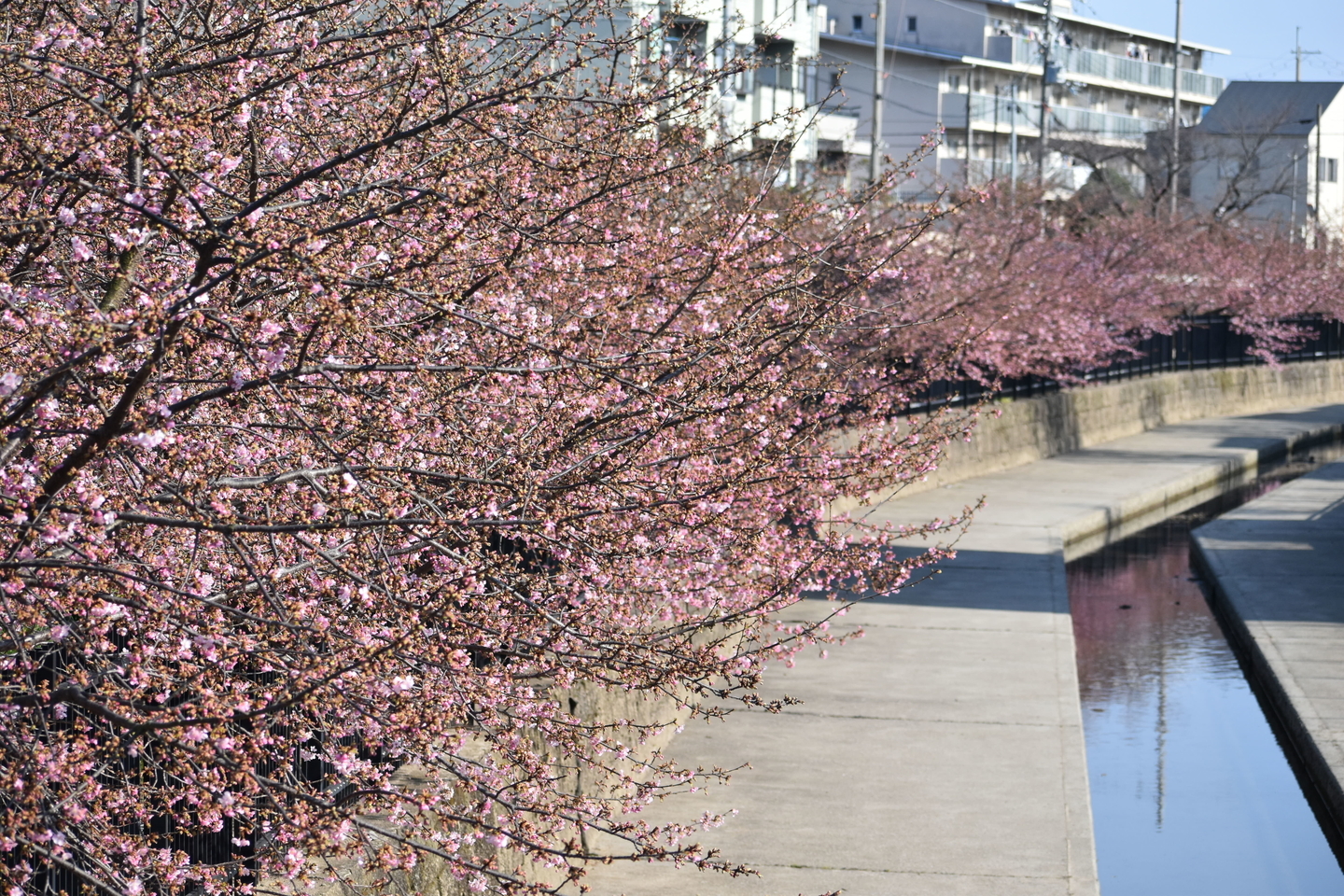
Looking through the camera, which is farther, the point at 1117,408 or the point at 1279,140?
the point at 1279,140

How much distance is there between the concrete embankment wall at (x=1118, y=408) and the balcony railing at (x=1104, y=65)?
36833mm

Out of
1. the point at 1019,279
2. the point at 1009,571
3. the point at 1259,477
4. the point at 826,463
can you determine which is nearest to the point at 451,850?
the point at 826,463

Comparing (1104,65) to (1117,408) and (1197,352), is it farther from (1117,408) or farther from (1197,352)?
(1117,408)

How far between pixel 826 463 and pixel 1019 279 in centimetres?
1461

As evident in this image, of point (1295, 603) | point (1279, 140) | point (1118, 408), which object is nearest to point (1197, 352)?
point (1118, 408)

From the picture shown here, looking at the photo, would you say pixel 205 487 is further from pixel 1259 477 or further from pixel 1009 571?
pixel 1259 477

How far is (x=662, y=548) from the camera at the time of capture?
6.53m

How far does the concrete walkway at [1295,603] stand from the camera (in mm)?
10242

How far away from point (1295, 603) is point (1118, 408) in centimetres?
1617

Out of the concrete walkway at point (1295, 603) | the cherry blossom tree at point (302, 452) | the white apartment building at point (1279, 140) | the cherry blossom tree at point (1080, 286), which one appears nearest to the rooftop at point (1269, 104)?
the white apartment building at point (1279, 140)

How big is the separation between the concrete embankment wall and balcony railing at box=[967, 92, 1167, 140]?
34560 mm

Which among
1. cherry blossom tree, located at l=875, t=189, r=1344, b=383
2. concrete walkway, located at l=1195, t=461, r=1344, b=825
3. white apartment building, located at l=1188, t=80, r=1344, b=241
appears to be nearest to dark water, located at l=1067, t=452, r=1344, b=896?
concrete walkway, located at l=1195, t=461, r=1344, b=825

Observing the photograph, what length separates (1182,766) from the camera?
11.2 m

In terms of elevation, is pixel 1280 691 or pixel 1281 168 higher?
pixel 1281 168
